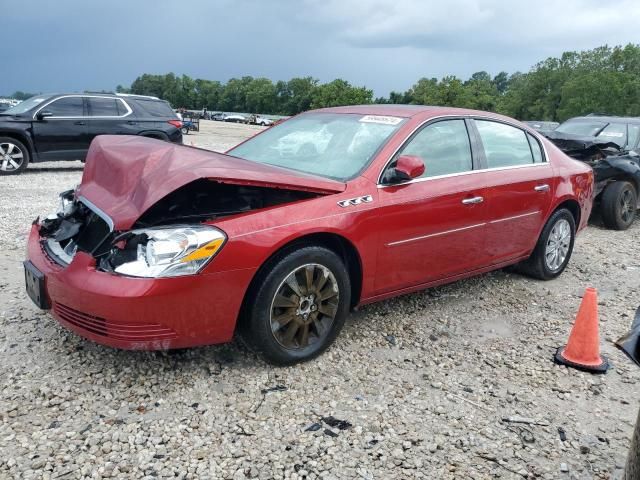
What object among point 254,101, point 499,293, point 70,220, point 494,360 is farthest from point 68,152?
point 254,101

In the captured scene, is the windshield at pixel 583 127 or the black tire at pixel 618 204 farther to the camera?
the windshield at pixel 583 127

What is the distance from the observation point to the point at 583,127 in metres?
10.2

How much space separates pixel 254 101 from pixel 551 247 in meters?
128

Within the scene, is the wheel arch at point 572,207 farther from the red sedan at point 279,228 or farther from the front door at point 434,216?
the front door at point 434,216

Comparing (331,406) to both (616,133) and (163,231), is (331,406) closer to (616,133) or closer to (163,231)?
(163,231)

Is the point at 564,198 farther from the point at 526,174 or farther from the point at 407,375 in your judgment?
the point at 407,375

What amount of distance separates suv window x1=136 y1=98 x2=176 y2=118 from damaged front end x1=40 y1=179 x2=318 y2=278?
8962mm

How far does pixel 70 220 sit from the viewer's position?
3652 mm

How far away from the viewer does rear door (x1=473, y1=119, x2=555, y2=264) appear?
15.0 feet

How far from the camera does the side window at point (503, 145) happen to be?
466cm

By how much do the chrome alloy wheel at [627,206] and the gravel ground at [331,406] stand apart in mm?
4488

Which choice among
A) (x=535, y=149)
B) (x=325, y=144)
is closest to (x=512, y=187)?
(x=535, y=149)

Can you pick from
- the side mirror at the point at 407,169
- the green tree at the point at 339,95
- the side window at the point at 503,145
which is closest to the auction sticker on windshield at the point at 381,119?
the side mirror at the point at 407,169

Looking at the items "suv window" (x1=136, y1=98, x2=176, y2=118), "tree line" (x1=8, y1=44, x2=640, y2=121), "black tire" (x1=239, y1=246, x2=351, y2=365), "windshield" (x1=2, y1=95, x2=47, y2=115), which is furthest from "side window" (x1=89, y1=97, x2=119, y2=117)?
"tree line" (x1=8, y1=44, x2=640, y2=121)
